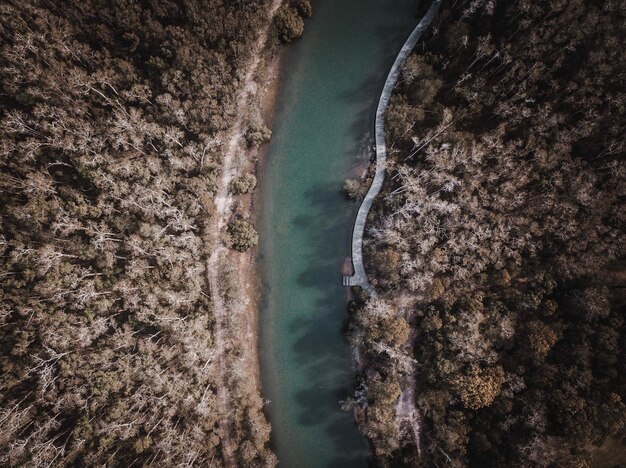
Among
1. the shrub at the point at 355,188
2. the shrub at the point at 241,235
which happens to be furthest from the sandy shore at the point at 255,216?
the shrub at the point at 355,188

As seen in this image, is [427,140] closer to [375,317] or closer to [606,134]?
[606,134]

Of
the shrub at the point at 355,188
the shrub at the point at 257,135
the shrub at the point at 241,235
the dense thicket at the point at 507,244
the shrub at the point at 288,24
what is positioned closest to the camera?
the dense thicket at the point at 507,244

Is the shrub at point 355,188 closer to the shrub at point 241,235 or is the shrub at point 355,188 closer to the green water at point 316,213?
the green water at point 316,213

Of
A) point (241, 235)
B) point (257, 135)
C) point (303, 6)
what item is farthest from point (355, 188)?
point (303, 6)

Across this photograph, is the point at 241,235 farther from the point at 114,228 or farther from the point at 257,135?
the point at 114,228

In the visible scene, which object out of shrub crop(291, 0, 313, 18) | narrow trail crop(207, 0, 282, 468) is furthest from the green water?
narrow trail crop(207, 0, 282, 468)

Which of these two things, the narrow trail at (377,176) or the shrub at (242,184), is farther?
the narrow trail at (377,176)

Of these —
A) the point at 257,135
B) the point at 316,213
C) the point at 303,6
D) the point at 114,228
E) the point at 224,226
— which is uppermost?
the point at 303,6
